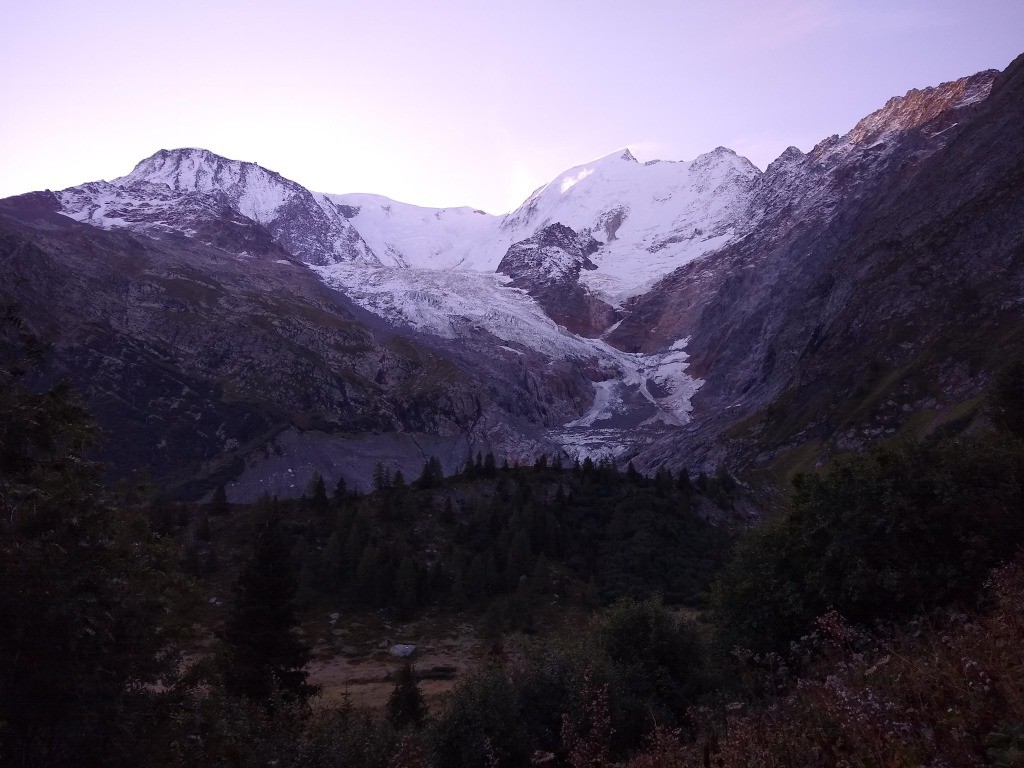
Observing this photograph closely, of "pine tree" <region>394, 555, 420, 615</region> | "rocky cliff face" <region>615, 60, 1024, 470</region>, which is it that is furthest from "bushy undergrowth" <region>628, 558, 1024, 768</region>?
"rocky cliff face" <region>615, 60, 1024, 470</region>

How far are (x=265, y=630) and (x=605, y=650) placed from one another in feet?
36.0

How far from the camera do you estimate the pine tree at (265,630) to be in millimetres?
21531

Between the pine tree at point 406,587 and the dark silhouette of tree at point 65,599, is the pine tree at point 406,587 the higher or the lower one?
the lower one

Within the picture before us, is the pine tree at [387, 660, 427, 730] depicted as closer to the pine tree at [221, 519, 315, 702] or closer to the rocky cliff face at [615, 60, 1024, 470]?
the pine tree at [221, 519, 315, 702]

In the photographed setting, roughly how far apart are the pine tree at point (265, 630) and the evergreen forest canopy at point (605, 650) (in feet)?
0.26

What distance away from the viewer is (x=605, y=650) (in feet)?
61.3

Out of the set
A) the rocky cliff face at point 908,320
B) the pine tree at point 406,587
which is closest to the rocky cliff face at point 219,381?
the rocky cliff face at point 908,320

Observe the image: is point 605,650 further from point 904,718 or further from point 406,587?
point 406,587

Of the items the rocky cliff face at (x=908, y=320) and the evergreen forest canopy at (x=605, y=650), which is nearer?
the evergreen forest canopy at (x=605, y=650)

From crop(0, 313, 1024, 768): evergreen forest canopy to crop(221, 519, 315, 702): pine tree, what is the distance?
8 centimetres

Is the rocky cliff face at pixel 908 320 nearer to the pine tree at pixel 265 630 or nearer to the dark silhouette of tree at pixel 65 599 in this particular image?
the pine tree at pixel 265 630

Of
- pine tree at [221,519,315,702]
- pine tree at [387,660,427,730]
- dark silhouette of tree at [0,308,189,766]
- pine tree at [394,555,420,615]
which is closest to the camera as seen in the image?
dark silhouette of tree at [0,308,189,766]

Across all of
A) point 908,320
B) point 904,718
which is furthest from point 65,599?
point 908,320

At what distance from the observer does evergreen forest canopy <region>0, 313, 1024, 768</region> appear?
7427mm
